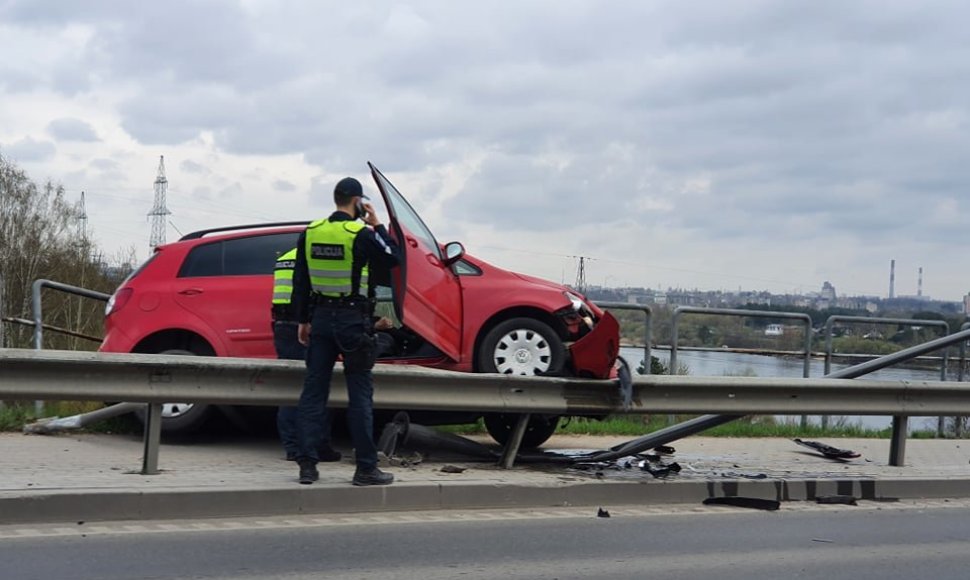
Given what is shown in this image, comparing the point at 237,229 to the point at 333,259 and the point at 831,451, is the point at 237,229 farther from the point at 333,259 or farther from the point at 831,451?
the point at 831,451

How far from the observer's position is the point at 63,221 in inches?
2201

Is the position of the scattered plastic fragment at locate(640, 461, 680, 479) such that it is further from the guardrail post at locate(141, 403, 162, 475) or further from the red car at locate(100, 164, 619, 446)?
the guardrail post at locate(141, 403, 162, 475)

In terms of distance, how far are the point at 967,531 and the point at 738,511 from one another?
1.52 meters

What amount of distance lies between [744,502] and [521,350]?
7.25 feet

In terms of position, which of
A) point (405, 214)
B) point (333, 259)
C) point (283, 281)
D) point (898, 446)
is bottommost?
point (898, 446)

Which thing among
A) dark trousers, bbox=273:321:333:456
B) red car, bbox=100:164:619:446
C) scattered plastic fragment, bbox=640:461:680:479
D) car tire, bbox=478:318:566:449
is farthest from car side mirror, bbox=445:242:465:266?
scattered plastic fragment, bbox=640:461:680:479

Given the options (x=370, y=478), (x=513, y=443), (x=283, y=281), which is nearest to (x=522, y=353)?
(x=513, y=443)

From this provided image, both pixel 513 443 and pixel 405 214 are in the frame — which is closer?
Answer: pixel 513 443

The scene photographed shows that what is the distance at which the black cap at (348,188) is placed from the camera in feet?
24.2

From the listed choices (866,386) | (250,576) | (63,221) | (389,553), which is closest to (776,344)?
(866,386)

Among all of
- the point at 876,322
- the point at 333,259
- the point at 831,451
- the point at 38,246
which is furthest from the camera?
the point at 38,246

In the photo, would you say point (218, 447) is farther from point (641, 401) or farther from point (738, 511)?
point (738, 511)

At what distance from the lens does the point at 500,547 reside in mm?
6492

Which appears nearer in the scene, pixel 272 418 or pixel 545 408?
pixel 545 408
